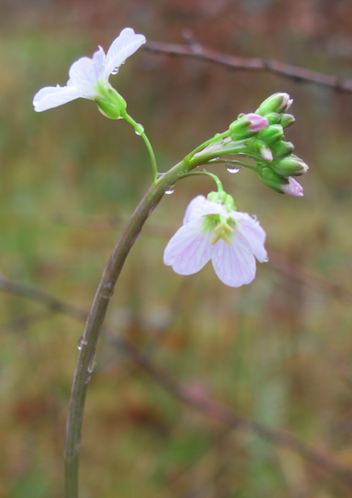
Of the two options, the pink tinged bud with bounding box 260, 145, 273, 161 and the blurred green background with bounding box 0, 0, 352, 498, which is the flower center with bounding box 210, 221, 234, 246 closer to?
the pink tinged bud with bounding box 260, 145, 273, 161

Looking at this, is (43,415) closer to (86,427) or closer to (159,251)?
(86,427)

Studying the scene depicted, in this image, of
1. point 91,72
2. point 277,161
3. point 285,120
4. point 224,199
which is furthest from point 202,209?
point 91,72

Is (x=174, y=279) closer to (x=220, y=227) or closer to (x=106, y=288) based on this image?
(x=220, y=227)

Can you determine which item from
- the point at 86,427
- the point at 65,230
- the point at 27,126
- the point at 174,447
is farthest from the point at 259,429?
the point at 27,126

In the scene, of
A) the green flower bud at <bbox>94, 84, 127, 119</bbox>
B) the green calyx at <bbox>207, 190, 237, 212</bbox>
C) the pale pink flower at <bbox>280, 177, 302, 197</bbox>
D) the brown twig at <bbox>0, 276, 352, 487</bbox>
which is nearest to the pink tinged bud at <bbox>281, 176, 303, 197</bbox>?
the pale pink flower at <bbox>280, 177, 302, 197</bbox>

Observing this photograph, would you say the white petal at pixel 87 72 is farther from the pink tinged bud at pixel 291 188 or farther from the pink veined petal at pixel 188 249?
the pink tinged bud at pixel 291 188

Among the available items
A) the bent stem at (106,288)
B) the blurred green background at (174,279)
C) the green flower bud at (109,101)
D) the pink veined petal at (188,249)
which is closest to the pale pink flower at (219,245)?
the pink veined petal at (188,249)
